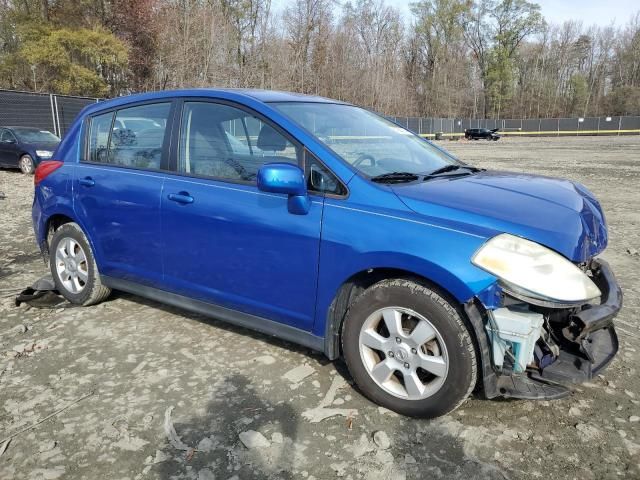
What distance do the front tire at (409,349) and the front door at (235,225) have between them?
36 centimetres

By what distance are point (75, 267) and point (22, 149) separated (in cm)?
1223

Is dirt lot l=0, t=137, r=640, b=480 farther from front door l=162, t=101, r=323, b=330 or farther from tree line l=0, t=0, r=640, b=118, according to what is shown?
tree line l=0, t=0, r=640, b=118

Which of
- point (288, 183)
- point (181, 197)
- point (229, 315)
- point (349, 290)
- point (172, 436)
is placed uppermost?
point (288, 183)

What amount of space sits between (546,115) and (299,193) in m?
82.5

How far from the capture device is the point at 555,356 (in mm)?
2598

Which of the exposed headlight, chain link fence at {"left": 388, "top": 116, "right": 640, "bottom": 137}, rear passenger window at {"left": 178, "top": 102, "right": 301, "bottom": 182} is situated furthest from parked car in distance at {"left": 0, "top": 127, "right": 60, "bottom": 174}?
chain link fence at {"left": 388, "top": 116, "right": 640, "bottom": 137}

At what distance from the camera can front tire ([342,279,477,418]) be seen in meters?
2.49

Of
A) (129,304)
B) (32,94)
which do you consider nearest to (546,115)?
(32,94)

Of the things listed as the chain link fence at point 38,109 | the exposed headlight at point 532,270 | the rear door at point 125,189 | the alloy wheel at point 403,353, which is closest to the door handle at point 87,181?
the rear door at point 125,189

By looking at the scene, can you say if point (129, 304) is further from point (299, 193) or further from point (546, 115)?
point (546, 115)

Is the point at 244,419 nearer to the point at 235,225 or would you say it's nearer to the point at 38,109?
the point at 235,225

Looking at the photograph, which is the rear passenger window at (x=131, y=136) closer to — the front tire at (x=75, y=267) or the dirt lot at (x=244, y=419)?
the front tire at (x=75, y=267)

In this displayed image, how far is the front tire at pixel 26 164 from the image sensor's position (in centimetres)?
1434

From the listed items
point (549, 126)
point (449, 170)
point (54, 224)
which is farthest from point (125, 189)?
point (549, 126)
